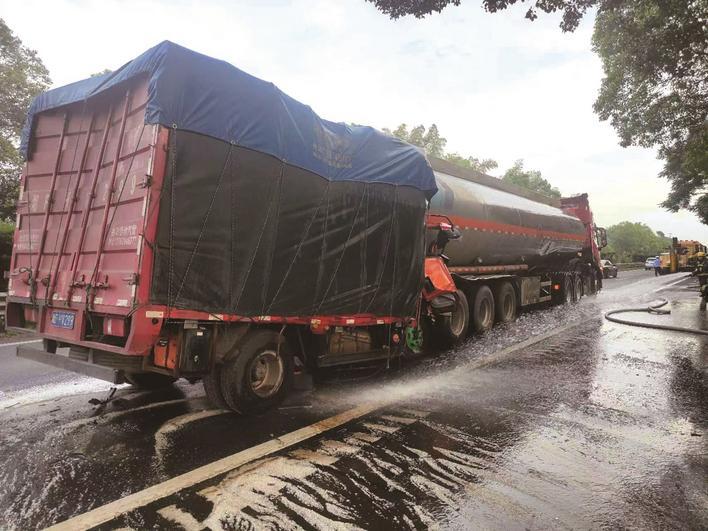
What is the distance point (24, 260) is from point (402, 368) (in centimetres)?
495

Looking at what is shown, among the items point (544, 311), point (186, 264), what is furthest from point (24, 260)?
point (544, 311)

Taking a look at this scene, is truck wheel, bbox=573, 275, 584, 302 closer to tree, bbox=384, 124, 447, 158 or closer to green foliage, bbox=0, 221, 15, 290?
green foliage, bbox=0, 221, 15, 290

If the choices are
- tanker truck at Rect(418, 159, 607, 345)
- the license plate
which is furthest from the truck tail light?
tanker truck at Rect(418, 159, 607, 345)

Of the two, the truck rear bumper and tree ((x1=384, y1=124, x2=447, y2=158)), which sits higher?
tree ((x1=384, y1=124, x2=447, y2=158))

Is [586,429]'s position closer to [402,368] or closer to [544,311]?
[402,368]

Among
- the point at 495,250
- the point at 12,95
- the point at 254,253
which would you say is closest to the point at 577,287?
the point at 495,250

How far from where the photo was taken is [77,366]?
4094mm

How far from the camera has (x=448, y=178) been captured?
30.1 ft

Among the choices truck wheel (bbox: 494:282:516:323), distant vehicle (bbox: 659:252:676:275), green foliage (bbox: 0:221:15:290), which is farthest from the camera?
distant vehicle (bbox: 659:252:676:275)

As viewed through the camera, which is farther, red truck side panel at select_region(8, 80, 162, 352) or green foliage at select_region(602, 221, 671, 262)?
green foliage at select_region(602, 221, 671, 262)

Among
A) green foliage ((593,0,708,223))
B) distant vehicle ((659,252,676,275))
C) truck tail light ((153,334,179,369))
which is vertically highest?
green foliage ((593,0,708,223))

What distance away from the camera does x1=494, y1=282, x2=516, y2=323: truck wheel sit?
34.6 feet

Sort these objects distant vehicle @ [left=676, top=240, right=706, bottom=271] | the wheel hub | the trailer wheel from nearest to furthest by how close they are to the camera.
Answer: the wheel hub
the trailer wheel
distant vehicle @ [left=676, top=240, right=706, bottom=271]

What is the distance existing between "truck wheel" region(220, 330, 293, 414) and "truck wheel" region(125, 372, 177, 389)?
1.30 meters
